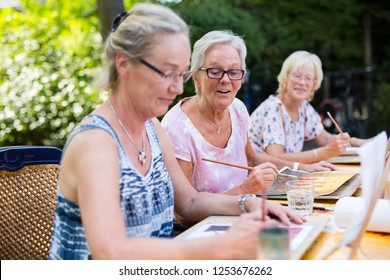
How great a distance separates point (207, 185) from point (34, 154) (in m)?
0.79

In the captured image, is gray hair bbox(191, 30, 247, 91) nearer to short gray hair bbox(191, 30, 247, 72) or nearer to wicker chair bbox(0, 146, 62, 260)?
short gray hair bbox(191, 30, 247, 72)

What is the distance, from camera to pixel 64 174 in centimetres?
150

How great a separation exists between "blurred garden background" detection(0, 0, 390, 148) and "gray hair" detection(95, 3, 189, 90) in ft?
3.61

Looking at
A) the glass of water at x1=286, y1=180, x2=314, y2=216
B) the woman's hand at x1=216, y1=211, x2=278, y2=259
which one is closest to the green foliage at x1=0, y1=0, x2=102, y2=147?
the glass of water at x1=286, y1=180, x2=314, y2=216

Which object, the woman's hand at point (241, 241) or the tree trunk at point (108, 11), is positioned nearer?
the woman's hand at point (241, 241)

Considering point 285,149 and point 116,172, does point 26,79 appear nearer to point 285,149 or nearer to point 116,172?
point 285,149

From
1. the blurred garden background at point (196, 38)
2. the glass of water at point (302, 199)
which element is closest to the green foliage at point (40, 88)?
the blurred garden background at point (196, 38)

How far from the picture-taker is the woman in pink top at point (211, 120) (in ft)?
8.09

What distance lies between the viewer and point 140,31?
152 cm

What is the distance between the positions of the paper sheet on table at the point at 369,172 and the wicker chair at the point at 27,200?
3.85 ft

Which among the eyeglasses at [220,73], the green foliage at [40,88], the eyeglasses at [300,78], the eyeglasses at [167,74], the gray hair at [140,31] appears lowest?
the green foliage at [40,88]

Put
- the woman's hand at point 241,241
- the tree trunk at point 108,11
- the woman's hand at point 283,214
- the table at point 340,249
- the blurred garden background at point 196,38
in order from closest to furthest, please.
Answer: the woman's hand at point 241,241 < the table at point 340,249 < the woman's hand at point 283,214 < the tree trunk at point 108,11 < the blurred garden background at point 196,38

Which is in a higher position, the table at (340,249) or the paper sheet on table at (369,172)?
the paper sheet on table at (369,172)

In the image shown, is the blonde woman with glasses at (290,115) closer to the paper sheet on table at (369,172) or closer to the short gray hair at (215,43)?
the short gray hair at (215,43)
